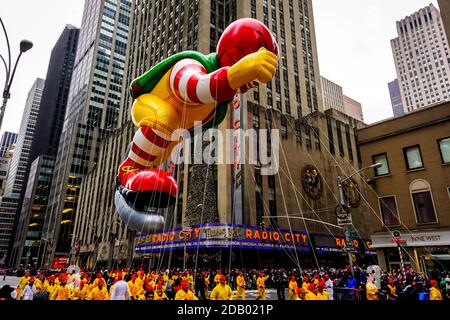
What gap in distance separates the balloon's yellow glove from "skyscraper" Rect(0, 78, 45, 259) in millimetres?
136615

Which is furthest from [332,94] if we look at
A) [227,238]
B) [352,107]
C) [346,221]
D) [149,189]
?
[149,189]

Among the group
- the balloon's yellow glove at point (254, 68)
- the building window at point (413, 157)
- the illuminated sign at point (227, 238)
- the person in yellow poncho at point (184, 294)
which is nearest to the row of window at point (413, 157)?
the building window at point (413, 157)

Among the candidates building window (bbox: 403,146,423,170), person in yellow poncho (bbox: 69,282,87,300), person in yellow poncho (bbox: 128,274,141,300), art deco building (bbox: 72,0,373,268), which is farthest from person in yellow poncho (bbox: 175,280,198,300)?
building window (bbox: 403,146,423,170)

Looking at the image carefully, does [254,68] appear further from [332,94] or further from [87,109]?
[332,94]

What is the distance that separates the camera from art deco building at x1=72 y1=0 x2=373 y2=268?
3475 centimetres

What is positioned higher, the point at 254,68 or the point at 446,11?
the point at 446,11

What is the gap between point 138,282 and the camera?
11273mm

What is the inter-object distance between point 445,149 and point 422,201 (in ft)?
11.8

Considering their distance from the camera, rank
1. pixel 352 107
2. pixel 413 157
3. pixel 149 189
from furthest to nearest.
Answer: pixel 352 107 < pixel 413 157 < pixel 149 189

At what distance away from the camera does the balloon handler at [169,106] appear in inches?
319

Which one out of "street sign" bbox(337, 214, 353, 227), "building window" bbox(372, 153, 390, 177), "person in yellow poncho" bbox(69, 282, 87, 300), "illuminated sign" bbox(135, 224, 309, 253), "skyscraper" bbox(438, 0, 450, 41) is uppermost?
"skyscraper" bbox(438, 0, 450, 41)

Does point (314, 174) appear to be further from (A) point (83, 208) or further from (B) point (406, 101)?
(B) point (406, 101)

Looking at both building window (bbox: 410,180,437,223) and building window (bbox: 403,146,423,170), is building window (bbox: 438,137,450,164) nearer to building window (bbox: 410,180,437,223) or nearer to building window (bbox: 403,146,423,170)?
building window (bbox: 403,146,423,170)

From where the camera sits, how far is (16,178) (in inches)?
6240
